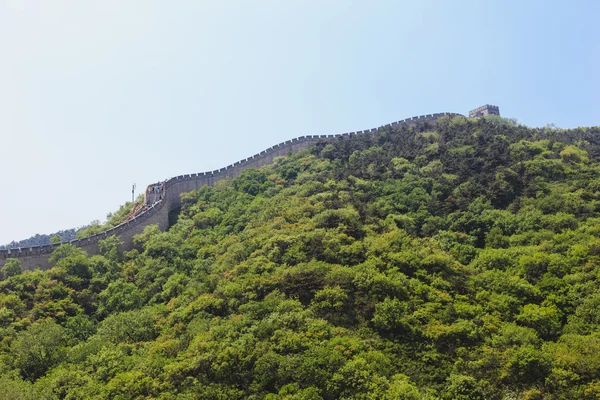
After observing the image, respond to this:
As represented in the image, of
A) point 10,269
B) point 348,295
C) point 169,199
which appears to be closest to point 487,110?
point 169,199

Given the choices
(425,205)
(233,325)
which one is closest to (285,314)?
(233,325)

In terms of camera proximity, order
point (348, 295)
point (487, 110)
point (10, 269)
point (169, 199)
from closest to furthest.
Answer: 1. point (348, 295)
2. point (10, 269)
3. point (169, 199)
4. point (487, 110)

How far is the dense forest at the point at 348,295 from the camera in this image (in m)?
17.0

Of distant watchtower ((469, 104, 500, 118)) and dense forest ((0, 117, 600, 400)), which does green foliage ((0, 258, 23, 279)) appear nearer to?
dense forest ((0, 117, 600, 400))

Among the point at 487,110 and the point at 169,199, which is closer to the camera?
the point at 169,199

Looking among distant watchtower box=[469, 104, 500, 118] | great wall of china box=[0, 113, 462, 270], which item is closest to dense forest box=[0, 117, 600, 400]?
great wall of china box=[0, 113, 462, 270]

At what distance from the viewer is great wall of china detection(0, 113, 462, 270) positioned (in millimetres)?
28347

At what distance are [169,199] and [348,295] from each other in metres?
20.9

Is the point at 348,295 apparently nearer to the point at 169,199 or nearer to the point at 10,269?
the point at 10,269

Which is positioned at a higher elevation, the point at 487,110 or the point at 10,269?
the point at 487,110

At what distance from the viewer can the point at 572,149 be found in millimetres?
34688

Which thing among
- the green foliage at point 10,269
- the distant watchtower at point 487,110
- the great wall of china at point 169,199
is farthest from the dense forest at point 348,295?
the distant watchtower at point 487,110

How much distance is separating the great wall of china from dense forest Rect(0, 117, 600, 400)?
932 mm

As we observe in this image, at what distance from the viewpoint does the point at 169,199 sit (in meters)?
38.4
